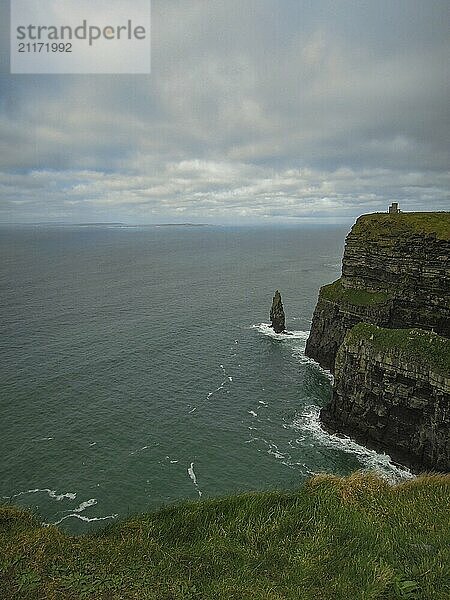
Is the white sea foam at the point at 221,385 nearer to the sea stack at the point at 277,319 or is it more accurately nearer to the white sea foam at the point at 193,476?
the white sea foam at the point at 193,476

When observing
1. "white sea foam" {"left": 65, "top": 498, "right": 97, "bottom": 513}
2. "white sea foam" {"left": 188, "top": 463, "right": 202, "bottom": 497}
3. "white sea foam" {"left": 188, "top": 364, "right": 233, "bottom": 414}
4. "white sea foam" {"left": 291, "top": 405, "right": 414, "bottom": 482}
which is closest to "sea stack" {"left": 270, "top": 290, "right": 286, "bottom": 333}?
"white sea foam" {"left": 188, "top": 364, "right": 233, "bottom": 414}

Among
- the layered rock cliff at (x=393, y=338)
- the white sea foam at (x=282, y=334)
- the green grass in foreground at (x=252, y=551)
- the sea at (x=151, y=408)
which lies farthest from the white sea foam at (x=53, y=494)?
the white sea foam at (x=282, y=334)

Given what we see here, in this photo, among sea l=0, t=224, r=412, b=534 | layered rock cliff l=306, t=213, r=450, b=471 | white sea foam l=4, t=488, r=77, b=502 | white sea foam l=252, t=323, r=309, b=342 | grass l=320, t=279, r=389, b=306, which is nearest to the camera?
white sea foam l=4, t=488, r=77, b=502

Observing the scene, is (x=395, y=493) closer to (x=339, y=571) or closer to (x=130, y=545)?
(x=339, y=571)

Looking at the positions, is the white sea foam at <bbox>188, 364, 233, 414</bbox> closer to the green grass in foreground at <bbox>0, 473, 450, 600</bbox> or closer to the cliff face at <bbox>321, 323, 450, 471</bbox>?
the cliff face at <bbox>321, 323, 450, 471</bbox>

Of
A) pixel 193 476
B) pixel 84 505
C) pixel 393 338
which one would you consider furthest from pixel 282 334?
pixel 84 505

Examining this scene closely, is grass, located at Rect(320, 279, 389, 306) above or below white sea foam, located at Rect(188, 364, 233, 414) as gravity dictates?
above
